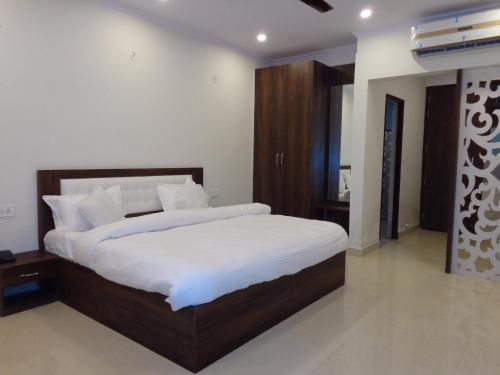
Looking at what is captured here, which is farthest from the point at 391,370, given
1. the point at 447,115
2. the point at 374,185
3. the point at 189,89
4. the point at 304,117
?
the point at 447,115

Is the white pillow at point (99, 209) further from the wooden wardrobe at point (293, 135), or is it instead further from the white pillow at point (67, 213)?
the wooden wardrobe at point (293, 135)

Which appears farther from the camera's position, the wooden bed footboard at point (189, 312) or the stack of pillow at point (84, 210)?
the stack of pillow at point (84, 210)

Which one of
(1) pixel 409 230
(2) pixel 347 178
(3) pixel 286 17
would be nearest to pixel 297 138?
(2) pixel 347 178

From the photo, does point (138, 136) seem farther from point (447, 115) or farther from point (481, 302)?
point (447, 115)

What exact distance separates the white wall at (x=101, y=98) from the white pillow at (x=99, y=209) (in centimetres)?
47

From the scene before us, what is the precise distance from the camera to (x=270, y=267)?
2436mm

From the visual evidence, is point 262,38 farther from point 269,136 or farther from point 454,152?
point 454,152

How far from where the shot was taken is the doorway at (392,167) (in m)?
5.34

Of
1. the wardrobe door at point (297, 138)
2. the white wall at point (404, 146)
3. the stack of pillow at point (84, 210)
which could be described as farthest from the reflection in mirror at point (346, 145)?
the stack of pillow at point (84, 210)

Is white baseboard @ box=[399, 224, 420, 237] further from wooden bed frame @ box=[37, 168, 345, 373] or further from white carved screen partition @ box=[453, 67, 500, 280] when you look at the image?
wooden bed frame @ box=[37, 168, 345, 373]

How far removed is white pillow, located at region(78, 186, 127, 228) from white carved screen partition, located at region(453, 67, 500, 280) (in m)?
3.48

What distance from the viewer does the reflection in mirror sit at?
489 centimetres

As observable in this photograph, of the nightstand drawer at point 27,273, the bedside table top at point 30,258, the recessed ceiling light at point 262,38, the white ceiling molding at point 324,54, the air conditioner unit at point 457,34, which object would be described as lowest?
the nightstand drawer at point 27,273

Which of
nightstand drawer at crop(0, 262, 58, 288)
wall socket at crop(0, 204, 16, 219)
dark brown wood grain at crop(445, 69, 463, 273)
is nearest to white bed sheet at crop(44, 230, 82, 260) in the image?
nightstand drawer at crop(0, 262, 58, 288)
